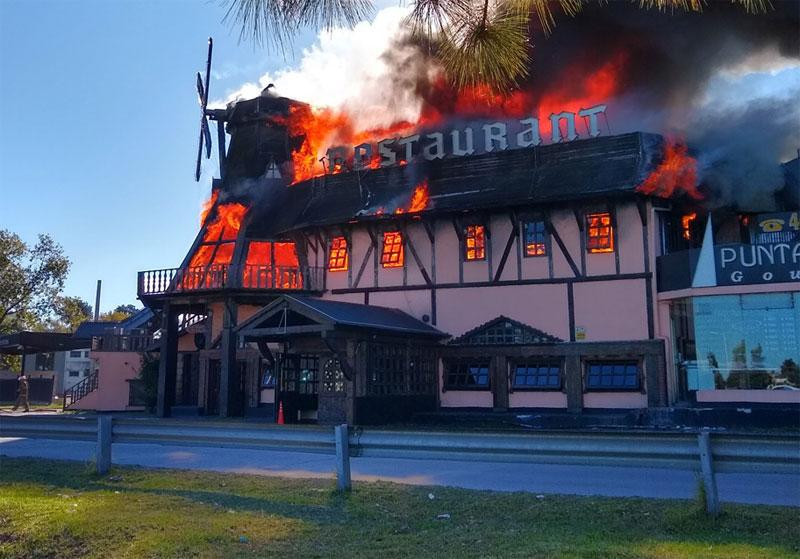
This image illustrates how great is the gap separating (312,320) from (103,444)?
10.3 m

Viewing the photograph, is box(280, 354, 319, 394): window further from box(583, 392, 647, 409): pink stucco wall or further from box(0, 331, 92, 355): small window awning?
box(0, 331, 92, 355): small window awning

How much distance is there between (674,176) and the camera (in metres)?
21.2

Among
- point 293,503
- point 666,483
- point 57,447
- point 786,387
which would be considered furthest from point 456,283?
point 293,503

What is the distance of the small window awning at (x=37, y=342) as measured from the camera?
35.6 m

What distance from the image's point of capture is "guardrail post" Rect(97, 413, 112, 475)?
35.2 ft

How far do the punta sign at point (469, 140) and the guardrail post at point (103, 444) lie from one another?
1655 cm

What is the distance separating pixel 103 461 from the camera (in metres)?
10.8

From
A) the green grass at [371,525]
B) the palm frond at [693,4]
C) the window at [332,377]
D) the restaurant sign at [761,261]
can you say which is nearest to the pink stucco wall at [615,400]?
the restaurant sign at [761,261]

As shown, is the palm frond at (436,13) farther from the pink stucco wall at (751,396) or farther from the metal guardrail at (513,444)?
the pink stucco wall at (751,396)

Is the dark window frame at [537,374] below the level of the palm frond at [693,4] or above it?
below

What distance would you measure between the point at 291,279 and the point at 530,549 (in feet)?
68.4

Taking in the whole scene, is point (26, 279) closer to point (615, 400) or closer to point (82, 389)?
point (82, 389)

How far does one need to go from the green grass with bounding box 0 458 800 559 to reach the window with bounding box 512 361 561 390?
540 inches

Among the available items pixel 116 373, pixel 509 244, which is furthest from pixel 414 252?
pixel 116 373
